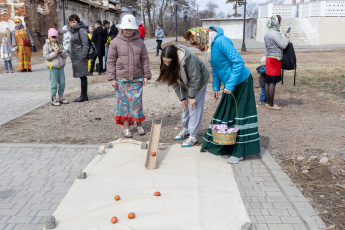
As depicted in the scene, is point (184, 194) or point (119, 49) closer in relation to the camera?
point (184, 194)

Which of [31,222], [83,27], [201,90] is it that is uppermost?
[83,27]

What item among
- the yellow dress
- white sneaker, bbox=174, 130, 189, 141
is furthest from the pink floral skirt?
the yellow dress

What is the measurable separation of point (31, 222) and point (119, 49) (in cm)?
313

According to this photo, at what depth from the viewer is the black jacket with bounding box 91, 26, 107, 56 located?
43.2 feet

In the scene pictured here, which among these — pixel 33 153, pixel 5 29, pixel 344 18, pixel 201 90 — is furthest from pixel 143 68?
pixel 344 18

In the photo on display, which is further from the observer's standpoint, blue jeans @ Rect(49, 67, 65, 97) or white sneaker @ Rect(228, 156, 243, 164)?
blue jeans @ Rect(49, 67, 65, 97)

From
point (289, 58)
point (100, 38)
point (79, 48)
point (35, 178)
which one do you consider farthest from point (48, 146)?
point (100, 38)

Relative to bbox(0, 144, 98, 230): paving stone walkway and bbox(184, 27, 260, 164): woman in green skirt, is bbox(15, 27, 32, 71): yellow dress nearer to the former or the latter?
bbox(0, 144, 98, 230): paving stone walkway

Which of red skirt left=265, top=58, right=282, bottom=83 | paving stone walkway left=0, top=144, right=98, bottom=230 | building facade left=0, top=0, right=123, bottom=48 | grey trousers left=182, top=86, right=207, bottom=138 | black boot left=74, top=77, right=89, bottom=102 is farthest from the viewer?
building facade left=0, top=0, right=123, bottom=48

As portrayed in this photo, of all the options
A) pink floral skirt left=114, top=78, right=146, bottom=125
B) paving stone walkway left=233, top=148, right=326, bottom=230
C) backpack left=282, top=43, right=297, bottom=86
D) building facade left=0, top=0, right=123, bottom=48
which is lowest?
paving stone walkway left=233, top=148, right=326, bottom=230

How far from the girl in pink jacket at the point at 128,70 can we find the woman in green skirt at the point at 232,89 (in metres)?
1.35

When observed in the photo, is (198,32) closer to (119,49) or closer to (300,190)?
(119,49)

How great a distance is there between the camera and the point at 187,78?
518 centimetres

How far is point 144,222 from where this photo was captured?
3.40 metres
